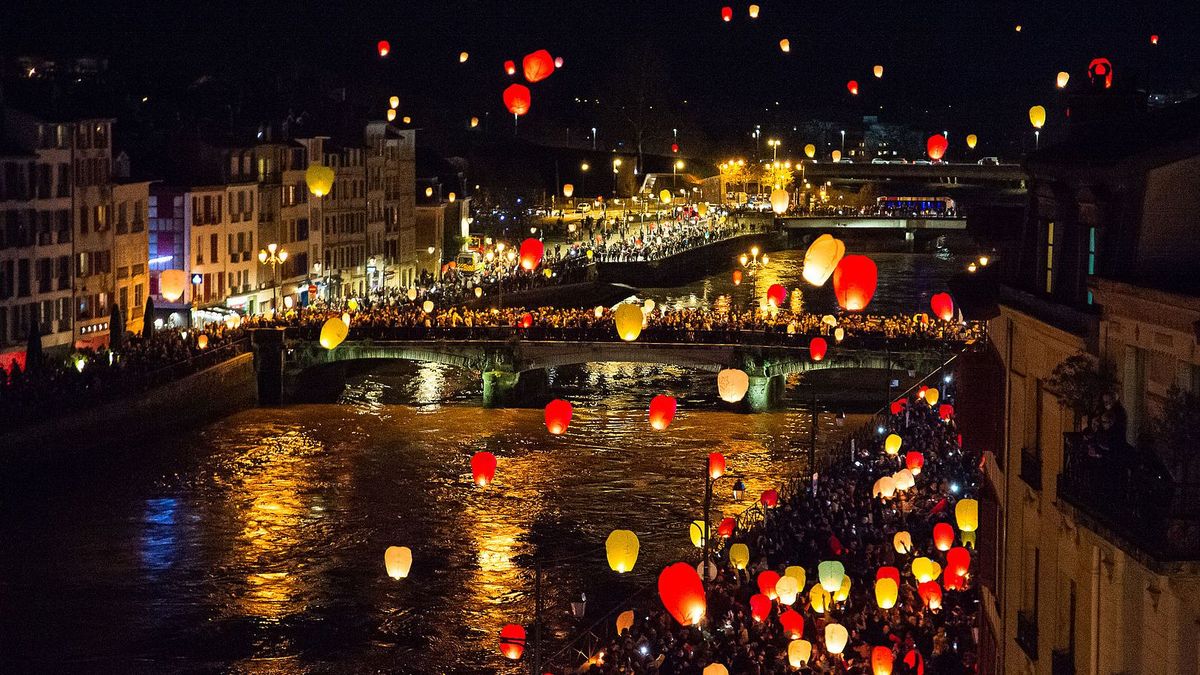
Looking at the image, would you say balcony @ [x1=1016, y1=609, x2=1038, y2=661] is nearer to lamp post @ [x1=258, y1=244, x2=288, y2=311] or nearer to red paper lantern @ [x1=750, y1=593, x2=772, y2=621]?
red paper lantern @ [x1=750, y1=593, x2=772, y2=621]

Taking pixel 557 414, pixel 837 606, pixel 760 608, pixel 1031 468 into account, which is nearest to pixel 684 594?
pixel 760 608

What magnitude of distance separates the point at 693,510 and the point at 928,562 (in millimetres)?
20474

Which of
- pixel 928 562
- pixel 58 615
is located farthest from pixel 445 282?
pixel 928 562

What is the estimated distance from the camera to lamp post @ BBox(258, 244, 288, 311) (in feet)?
250

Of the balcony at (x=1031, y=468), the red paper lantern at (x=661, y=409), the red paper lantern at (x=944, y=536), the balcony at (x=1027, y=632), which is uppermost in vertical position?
the balcony at (x=1031, y=468)

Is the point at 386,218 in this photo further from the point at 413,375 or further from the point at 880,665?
the point at 880,665

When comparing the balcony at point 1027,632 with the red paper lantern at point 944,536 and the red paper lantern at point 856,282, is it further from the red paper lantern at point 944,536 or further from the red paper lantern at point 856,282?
the red paper lantern at point 856,282

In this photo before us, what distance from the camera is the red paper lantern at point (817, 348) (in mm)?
60938

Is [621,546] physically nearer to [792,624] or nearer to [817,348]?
[792,624]

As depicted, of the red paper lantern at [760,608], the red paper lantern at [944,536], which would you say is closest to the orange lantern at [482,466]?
the red paper lantern at [944,536]

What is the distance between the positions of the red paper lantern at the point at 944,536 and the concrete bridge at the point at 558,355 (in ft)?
110

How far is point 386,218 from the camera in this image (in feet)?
306

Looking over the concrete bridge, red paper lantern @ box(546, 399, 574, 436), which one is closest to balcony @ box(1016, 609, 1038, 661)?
red paper lantern @ box(546, 399, 574, 436)

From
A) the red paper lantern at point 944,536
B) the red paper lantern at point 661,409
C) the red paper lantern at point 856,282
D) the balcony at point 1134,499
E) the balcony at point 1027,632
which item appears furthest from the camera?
the red paper lantern at point 661,409
